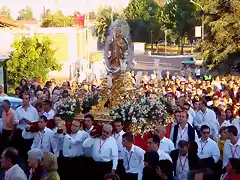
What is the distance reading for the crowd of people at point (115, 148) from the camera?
283 inches

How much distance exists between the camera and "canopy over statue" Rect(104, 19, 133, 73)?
44.2 ft

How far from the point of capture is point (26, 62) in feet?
99.0

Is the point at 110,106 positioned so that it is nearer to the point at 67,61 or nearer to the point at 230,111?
the point at 230,111

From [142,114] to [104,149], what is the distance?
221 cm

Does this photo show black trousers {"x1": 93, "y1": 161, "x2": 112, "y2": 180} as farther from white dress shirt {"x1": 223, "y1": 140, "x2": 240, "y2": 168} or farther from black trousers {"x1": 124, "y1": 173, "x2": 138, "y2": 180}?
white dress shirt {"x1": 223, "y1": 140, "x2": 240, "y2": 168}

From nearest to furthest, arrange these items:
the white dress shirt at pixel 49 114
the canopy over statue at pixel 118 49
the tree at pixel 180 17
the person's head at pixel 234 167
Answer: the person's head at pixel 234 167, the white dress shirt at pixel 49 114, the canopy over statue at pixel 118 49, the tree at pixel 180 17

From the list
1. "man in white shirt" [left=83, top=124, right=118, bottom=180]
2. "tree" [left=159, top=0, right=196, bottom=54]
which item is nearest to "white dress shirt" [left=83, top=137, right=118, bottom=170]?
"man in white shirt" [left=83, top=124, right=118, bottom=180]

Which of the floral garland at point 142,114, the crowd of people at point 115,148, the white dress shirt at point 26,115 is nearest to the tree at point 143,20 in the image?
the white dress shirt at point 26,115

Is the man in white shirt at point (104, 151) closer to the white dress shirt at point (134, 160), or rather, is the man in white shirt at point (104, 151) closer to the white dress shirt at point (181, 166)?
the white dress shirt at point (134, 160)

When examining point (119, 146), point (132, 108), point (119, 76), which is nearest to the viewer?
point (119, 146)

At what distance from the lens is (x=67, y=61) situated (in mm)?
43969

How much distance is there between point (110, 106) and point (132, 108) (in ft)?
6.00

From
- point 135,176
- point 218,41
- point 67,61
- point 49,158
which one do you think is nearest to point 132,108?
point 135,176

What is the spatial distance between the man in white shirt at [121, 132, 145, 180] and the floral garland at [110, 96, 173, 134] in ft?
7.13
